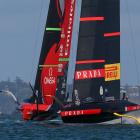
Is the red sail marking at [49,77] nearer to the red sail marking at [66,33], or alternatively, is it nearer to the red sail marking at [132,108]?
the red sail marking at [66,33]

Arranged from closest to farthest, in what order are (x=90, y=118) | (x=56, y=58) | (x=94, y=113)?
(x=94, y=113) → (x=90, y=118) → (x=56, y=58)

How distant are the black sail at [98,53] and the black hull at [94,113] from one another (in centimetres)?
98

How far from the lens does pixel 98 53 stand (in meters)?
60.5

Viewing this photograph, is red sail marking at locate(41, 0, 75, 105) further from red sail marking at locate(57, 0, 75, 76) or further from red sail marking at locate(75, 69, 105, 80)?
red sail marking at locate(75, 69, 105, 80)

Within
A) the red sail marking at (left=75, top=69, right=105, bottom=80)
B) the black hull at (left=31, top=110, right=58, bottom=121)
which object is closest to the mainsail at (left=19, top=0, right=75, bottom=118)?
the black hull at (left=31, top=110, right=58, bottom=121)

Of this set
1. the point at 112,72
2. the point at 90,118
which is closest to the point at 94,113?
the point at 90,118

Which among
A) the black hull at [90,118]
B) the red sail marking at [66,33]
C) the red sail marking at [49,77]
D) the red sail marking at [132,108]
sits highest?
the red sail marking at [66,33]

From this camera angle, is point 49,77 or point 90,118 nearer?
point 90,118

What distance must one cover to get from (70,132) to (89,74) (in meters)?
5.56

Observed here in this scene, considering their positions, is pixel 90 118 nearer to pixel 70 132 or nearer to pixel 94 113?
pixel 94 113

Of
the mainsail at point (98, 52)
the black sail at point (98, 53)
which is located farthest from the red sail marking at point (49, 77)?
the black sail at point (98, 53)

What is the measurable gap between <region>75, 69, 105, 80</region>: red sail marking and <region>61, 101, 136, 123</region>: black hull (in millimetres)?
1796

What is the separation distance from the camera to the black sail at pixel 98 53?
198ft

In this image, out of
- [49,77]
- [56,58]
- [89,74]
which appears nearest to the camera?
[89,74]
